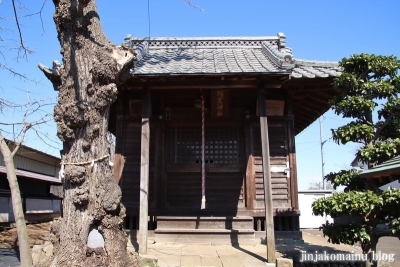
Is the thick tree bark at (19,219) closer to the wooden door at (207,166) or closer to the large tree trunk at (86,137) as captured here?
the large tree trunk at (86,137)

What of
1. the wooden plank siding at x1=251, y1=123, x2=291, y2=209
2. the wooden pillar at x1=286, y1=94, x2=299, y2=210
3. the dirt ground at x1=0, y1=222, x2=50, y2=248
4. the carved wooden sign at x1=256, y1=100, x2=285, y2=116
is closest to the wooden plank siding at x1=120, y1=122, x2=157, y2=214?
the dirt ground at x1=0, y1=222, x2=50, y2=248

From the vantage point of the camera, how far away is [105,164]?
457 cm

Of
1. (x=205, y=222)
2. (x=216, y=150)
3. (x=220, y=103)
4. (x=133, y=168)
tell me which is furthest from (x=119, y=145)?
(x=205, y=222)

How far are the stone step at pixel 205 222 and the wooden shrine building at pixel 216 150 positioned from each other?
25 millimetres

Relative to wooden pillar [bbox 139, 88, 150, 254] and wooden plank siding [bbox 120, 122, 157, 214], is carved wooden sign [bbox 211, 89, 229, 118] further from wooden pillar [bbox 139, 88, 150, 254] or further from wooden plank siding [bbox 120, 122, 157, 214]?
wooden pillar [bbox 139, 88, 150, 254]

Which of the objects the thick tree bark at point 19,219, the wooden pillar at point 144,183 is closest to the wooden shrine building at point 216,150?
the wooden pillar at point 144,183

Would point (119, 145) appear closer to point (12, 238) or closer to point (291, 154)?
point (12, 238)

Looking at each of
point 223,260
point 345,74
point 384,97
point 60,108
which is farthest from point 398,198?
point 60,108

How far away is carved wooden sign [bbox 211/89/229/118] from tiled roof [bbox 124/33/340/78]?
905mm

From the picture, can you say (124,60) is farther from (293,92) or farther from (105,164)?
(293,92)

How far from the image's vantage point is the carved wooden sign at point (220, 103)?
340 inches

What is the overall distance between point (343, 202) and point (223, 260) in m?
2.57

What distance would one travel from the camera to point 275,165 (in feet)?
28.6

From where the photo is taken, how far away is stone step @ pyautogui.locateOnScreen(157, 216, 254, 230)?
7969 millimetres
